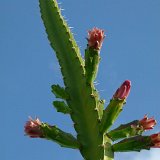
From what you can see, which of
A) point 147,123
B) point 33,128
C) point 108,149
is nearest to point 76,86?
point 33,128

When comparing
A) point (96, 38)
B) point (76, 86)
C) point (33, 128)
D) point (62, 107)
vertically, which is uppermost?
point (96, 38)

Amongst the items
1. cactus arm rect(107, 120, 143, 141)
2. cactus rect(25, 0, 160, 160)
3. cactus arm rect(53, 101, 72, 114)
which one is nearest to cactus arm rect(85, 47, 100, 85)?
cactus rect(25, 0, 160, 160)

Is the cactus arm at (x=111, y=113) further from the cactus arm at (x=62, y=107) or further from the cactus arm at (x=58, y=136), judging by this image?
the cactus arm at (x=62, y=107)

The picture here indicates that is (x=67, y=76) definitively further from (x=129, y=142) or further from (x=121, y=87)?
(x=129, y=142)

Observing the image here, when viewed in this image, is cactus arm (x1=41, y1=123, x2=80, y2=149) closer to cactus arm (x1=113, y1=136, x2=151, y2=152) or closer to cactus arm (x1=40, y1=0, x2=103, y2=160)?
cactus arm (x1=40, y1=0, x2=103, y2=160)

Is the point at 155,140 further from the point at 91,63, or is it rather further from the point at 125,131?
the point at 91,63

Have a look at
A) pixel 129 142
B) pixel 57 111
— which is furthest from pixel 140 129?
pixel 57 111
